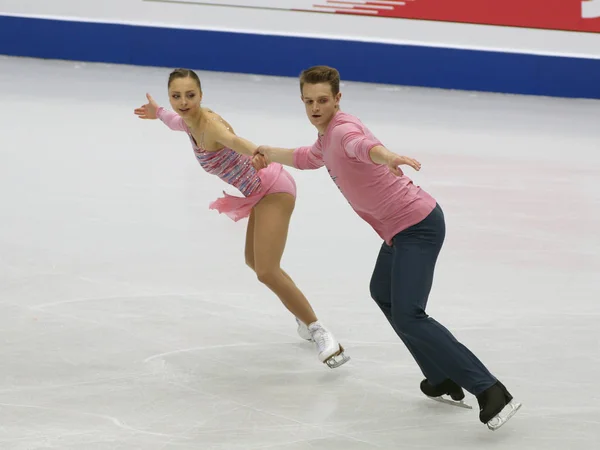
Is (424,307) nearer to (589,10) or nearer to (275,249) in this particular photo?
(275,249)

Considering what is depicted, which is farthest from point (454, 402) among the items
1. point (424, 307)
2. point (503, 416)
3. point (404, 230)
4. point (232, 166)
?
point (232, 166)

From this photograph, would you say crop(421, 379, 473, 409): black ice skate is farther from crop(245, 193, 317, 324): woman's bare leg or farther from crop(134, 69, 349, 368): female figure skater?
crop(245, 193, 317, 324): woman's bare leg

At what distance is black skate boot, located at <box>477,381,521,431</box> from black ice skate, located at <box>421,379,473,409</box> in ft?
0.89

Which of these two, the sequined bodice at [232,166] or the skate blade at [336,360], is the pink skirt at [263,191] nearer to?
the sequined bodice at [232,166]

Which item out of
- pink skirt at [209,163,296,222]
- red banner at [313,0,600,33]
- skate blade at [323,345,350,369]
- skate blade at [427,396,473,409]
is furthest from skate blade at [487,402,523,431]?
red banner at [313,0,600,33]

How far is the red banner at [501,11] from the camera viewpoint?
10266mm

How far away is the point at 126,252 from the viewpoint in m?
5.28

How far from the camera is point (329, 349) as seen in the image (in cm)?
390

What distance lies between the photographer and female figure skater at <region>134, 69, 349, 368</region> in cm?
386

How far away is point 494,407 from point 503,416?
6 cm

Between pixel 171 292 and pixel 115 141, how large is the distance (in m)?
3.34

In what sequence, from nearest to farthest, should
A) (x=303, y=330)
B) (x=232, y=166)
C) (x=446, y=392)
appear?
(x=446, y=392) → (x=232, y=166) → (x=303, y=330)

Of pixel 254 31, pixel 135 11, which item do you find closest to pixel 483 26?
pixel 254 31

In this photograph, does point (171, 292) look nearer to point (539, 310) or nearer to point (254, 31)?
point (539, 310)
